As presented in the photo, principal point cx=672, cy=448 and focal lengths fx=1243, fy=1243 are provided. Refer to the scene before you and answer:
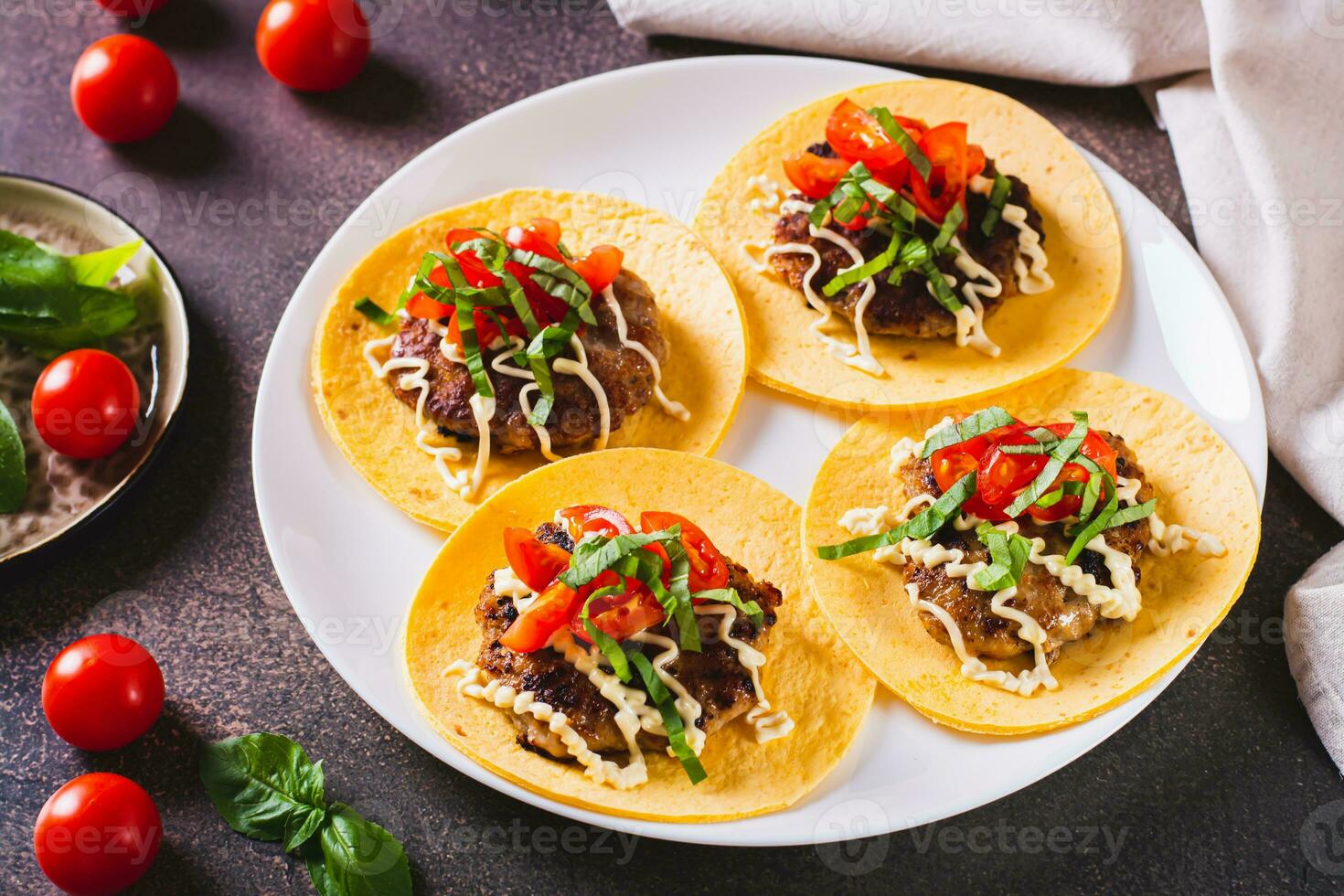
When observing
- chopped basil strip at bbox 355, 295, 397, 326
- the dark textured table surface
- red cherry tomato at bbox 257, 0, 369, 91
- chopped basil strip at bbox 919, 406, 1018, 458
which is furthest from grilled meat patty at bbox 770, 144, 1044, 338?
red cherry tomato at bbox 257, 0, 369, 91

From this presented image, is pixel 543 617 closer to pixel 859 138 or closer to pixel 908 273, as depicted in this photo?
pixel 908 273

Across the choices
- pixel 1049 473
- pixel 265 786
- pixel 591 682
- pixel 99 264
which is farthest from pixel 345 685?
pixel 1049 473

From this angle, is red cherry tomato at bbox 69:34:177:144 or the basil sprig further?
red cherry tomato at bbox 69:34:177:144

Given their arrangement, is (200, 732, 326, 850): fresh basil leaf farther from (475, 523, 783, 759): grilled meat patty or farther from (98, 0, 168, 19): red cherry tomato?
(98, 0, 168, 19): red cherry tomato

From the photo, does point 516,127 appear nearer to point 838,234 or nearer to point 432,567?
point 838,234

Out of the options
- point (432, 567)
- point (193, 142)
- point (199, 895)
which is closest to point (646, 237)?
point (432, 567)
